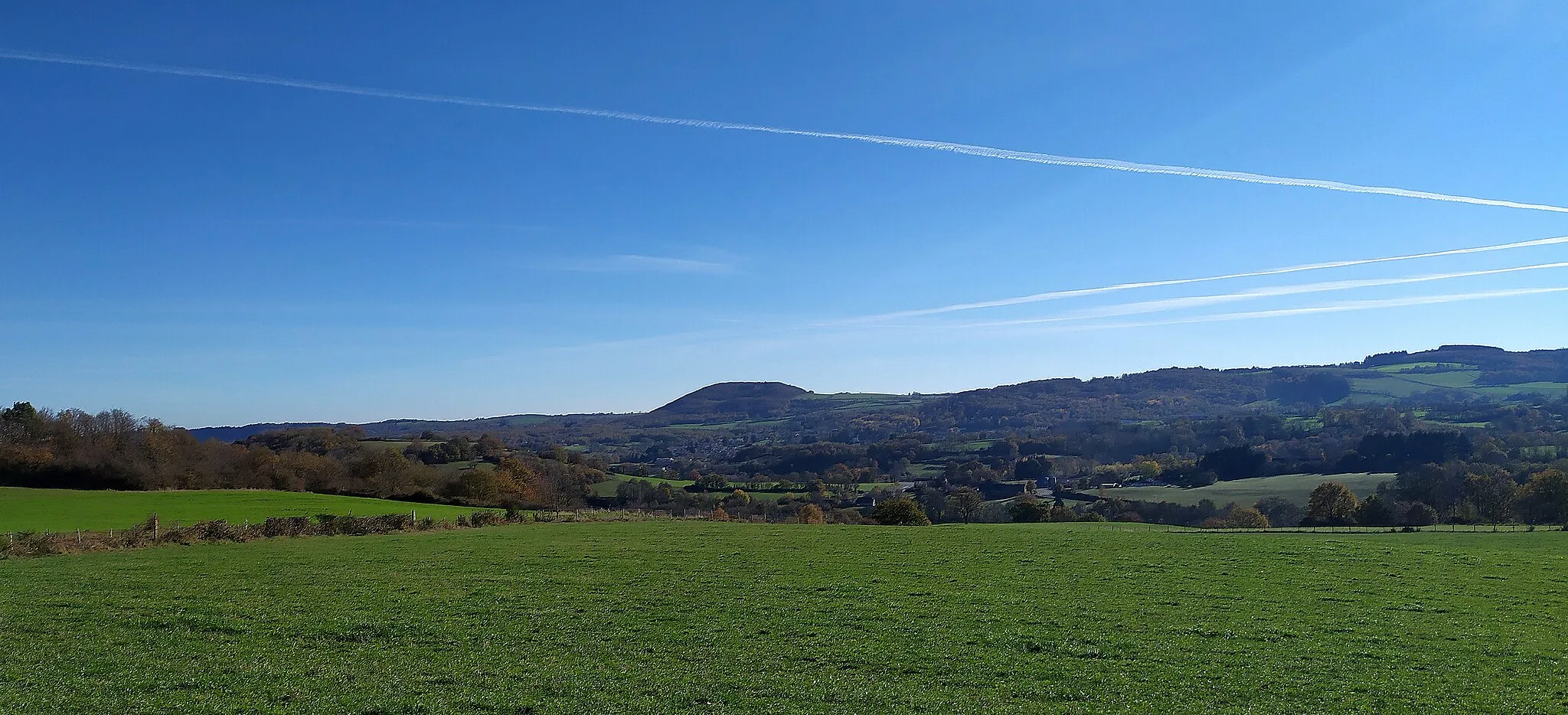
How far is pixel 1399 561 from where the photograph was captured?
116 ft

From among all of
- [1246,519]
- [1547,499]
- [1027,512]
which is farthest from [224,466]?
[1547,499]

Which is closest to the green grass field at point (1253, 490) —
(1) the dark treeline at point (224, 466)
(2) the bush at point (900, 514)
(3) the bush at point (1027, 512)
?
(3) the bush at point (1027, 512)

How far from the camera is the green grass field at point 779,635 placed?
46.4 ft

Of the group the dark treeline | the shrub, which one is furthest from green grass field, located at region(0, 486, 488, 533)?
the shrub

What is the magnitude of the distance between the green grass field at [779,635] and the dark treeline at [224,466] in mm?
44267

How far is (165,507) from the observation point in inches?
2376

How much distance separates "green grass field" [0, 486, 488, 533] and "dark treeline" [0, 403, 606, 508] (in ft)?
13.5

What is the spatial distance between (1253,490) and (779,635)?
383 feet

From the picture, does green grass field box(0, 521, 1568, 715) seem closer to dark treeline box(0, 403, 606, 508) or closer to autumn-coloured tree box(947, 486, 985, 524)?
dark treeline box(0, 403, 606, 508)

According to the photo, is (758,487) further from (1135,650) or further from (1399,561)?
(1135,650)

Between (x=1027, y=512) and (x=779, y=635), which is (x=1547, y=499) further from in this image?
(x=779, y=635)

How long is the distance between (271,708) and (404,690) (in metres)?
1.94

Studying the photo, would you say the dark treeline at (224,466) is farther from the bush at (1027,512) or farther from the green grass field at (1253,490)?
the green grass field at (1253,490)

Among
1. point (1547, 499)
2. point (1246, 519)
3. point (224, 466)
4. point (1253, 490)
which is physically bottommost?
point (1253, 490)
